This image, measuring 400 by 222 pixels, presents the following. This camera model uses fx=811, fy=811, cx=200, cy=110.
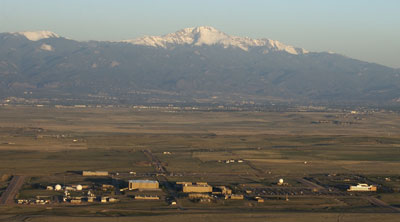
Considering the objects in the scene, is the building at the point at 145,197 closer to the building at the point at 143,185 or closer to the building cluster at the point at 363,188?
the building at the point at 143,185

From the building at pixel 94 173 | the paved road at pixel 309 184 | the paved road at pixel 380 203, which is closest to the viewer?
the paved road at pixel 380 203

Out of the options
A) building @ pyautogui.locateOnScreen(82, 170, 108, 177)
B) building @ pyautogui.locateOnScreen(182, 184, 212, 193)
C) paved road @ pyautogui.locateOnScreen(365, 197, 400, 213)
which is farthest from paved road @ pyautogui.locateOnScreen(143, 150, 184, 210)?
paved road @ pyautogui.locateOnScreen(365, 197, 400, 213)

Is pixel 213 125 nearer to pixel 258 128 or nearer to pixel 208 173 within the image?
pixel 258 128

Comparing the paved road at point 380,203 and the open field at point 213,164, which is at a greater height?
the paved road at point 380,203

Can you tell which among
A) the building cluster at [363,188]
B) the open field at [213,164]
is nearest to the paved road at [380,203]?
the open field at [213,164]

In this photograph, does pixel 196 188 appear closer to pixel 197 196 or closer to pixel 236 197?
pixel 197 196

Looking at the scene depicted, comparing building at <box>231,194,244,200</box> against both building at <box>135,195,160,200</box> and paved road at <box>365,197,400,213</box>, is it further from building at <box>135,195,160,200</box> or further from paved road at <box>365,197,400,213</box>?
paved road at <box>365,197,400,213</box>

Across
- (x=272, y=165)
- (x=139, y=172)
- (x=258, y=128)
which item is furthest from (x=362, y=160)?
(x=258, y=128)
